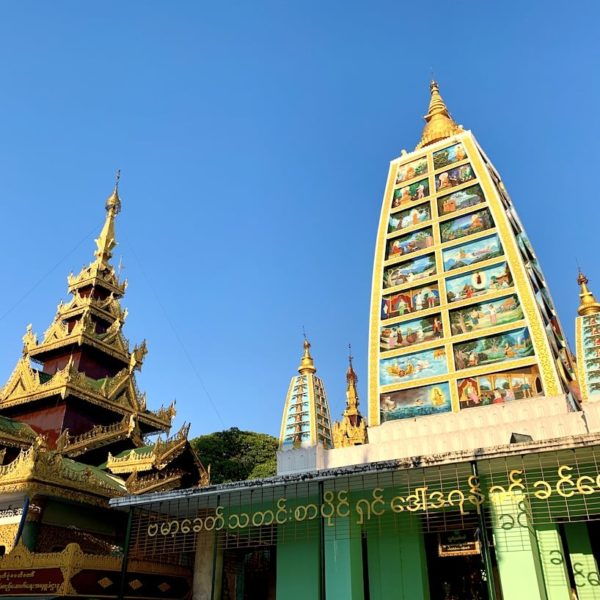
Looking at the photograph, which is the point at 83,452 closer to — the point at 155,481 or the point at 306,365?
the point at 155,481

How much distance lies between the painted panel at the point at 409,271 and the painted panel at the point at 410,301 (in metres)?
0.55

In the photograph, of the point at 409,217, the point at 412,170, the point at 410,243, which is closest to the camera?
the point at 410,243

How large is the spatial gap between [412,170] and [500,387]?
10.9 m

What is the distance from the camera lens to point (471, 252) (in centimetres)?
2072

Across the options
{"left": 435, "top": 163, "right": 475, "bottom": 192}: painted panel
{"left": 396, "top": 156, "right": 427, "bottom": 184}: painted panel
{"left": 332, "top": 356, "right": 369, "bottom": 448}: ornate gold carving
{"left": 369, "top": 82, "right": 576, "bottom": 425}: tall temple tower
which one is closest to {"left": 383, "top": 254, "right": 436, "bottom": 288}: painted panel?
{"left": 369, "top": 82, "right": 576, "bottom": 425}: tall temple tower

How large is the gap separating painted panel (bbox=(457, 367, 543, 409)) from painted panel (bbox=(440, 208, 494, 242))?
5.81m

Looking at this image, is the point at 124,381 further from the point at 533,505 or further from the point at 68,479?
the point at 533,505

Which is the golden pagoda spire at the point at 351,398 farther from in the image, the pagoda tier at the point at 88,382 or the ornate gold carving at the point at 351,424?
the pagoda tier at the point at 88,382

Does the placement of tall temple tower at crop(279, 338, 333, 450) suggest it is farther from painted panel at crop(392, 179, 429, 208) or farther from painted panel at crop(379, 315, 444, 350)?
painted panel at crop(392, 179, 429, 208)

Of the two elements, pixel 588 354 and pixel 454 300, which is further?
pixel 454 300

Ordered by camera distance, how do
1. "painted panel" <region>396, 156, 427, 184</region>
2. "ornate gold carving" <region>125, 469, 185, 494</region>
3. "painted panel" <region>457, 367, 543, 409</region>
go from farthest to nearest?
"painted panel" <region>396, 156, 427, 184</region>
"ornate gold carving" <region>125, 469, 185, 494</region>
"painted panel" <region>457, 367, 543, 409</region>

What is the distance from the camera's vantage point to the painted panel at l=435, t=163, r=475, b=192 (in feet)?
74.5

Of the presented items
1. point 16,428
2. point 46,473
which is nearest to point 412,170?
point 46,473

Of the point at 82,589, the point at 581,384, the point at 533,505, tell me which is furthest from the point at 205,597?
the point at 581,384
